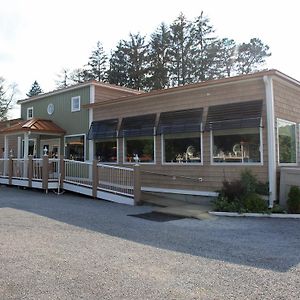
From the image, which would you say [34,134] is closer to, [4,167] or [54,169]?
[4,167]

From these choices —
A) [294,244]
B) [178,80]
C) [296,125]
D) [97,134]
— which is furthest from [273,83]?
[178,80]

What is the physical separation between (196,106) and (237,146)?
82.1 inches

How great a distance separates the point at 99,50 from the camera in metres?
44.0

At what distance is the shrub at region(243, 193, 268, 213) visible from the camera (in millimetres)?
10164

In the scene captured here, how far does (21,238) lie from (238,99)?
25.3 feet

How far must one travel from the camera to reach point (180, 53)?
119 ft

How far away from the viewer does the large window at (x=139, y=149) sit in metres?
13.9

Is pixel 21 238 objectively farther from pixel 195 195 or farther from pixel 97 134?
pixel 97 134

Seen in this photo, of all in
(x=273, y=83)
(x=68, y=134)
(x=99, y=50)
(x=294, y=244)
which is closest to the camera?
(x=294, y=244)

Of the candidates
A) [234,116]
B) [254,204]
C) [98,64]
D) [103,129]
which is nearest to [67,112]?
[103,129]

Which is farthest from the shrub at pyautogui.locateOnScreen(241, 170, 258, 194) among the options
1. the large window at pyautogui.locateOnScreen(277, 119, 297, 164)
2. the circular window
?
the circular window

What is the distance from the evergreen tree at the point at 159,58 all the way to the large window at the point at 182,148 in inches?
919

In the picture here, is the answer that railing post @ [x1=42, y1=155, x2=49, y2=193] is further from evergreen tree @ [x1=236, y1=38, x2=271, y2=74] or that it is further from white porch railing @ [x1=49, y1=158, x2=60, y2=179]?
evergreen tree @ [x1=236, y1=38, x2=271, y2=74]

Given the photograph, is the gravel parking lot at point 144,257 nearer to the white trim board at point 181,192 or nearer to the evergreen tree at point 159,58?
the white trim board at point 181,192
